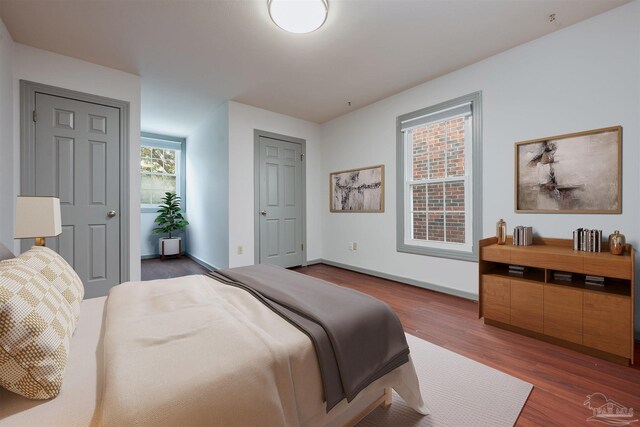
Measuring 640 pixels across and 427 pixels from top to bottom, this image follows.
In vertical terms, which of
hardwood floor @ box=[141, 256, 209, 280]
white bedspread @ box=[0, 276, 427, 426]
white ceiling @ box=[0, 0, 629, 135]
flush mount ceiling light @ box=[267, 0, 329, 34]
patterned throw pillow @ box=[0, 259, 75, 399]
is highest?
white ceiling @ box=[0, 0, 629, 135]

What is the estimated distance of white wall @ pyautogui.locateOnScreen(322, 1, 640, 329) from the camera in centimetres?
217

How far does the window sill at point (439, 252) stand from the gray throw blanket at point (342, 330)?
2.13 m

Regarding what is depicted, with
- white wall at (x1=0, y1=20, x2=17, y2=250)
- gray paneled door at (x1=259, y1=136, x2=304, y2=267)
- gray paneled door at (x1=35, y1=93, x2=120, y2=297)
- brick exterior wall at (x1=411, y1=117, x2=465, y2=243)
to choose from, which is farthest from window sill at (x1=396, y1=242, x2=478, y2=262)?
white wall at (x1=0, y1=20, x2=17, y2=250)

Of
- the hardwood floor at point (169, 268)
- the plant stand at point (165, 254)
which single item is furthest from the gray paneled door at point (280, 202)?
the plant stand at point (165, 254)

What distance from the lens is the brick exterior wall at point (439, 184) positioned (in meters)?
3.29

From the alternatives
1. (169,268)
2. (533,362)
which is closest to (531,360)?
(533,362)

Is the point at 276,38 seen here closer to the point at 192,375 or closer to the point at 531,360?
the point at 192,375

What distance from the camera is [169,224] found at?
18.6ft

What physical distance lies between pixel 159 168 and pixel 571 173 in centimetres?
672

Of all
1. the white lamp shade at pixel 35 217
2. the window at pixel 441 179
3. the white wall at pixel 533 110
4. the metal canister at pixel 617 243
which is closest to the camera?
the white lamp shade at pixel 35 217

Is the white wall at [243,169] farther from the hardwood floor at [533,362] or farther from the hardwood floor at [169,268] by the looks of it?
the hardwood floor at [533,362]

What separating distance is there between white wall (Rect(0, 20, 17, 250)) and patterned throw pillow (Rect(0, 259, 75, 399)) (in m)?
2.20

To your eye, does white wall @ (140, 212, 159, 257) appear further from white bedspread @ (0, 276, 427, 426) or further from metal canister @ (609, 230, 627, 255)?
metal canister @ (609, 230, 627, 255)

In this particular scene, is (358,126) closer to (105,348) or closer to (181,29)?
(181,29)
